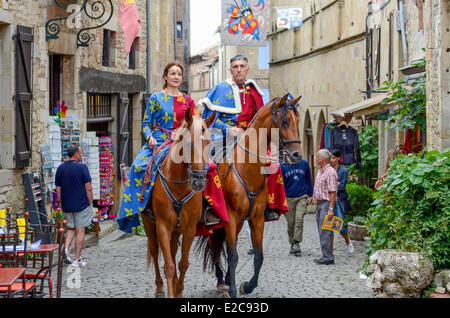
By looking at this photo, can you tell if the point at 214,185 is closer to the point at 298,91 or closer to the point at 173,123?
the point at 173,123

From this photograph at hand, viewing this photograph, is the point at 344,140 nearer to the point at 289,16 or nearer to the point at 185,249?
the point at 185,249

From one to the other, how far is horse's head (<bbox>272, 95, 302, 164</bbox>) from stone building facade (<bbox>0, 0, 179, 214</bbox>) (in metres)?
4.46

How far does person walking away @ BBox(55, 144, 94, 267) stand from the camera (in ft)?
36.4

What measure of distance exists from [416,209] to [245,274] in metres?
2.81

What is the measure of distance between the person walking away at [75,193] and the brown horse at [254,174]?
297cm

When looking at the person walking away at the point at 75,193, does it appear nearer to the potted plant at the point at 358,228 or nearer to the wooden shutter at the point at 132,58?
the potted plant at the point at 358,228

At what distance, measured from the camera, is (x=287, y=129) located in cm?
845

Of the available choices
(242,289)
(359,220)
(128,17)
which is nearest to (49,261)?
(242,289)

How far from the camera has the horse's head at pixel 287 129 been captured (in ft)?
27.6

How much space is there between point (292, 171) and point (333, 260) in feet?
6.25

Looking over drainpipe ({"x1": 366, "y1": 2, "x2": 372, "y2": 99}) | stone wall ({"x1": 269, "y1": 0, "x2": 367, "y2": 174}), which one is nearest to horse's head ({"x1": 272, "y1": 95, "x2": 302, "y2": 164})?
drainpipe ({"x1": 366, "y1": 2, "x2": 372, "y2": 99})

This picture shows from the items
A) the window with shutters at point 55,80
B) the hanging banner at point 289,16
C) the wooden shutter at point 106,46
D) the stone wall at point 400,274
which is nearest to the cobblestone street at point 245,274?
the stone wall at point 400,274

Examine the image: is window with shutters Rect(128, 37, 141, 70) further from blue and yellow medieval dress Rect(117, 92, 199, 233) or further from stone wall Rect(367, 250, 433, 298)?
stone wall Rect(367, 250, 433, 298)
